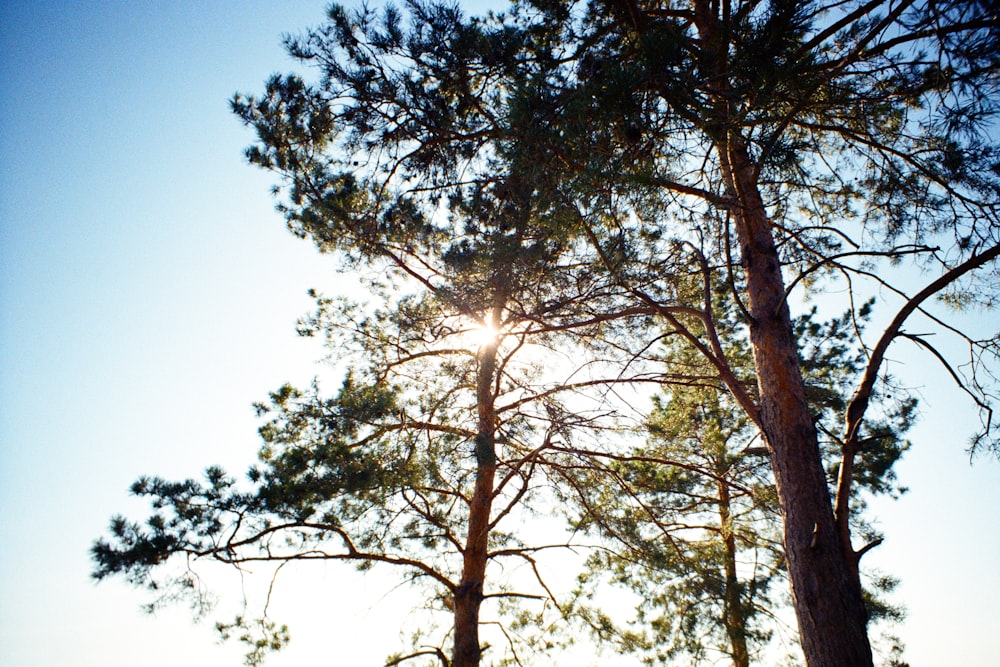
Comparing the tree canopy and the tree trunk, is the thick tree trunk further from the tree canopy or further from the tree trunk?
the tree trunk

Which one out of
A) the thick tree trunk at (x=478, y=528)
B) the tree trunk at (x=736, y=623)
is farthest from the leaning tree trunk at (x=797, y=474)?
the tree trunk at (x=736, y=623)

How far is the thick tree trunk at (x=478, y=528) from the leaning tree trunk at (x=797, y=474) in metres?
2.45

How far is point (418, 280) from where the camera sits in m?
5.82

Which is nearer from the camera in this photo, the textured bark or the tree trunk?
the textured bark

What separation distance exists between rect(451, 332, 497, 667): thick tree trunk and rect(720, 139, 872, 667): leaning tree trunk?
96.4 inches

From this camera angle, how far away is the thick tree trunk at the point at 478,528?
5113mm

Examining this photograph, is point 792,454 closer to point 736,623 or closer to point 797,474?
point 797,474

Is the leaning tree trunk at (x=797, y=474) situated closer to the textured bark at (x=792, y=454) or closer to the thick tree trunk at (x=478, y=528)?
the textured bark at (x=792, y=454)

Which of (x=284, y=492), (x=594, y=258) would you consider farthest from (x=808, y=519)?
(x=284, y=492)

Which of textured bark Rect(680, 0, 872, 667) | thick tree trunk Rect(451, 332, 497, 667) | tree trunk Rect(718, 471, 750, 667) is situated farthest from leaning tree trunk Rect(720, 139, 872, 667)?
tree trunk Rect(718, 471, 750, 667)

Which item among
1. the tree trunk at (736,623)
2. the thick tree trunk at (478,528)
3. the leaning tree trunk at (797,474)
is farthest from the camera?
the tree trunk at (736,623)

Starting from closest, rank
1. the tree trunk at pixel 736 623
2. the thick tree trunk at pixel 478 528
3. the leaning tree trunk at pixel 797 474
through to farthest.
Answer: the leaning tree trunk at pixel 797 474, the thick tree trunk at pixel 478 528, the tree trunk at pixel 736 623

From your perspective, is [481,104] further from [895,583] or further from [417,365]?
[895,583]

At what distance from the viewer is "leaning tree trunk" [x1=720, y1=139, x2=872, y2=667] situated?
2715 mm
